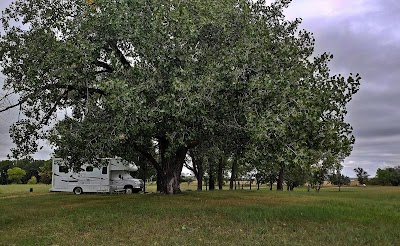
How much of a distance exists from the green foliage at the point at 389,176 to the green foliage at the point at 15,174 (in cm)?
7881

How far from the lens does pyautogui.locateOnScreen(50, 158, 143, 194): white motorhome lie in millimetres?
37469

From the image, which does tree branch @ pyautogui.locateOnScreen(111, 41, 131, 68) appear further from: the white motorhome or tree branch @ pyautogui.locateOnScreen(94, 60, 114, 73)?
the white motorhome

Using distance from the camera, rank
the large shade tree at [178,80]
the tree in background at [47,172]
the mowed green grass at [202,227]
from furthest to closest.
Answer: the tree in background at [47,172], the large shade tree at [178,80], the mowed green grass at [202,227]

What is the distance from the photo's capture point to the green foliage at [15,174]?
91162 mm

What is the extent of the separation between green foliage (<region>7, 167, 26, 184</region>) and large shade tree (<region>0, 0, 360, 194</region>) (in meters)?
79.3

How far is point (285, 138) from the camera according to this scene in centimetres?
1259

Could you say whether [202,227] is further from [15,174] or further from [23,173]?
[23,173]

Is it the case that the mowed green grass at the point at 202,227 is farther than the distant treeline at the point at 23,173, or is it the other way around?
the distant treeline at the point at 23,173

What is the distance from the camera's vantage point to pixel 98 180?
37.7 meters

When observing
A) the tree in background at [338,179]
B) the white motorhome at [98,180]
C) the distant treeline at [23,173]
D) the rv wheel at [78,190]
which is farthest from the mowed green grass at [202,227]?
the distant treeline at [23,173]

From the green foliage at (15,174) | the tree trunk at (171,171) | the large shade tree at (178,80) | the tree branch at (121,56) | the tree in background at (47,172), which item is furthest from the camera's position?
the green foliage at (15,174)

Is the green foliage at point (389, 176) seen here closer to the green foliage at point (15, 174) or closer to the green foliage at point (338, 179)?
the green foliage at point (338, 179)

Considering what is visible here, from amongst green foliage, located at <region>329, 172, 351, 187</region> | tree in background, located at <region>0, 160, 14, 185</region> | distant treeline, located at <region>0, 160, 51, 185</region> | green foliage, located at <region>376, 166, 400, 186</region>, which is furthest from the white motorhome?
tree in background, located at <region>0, 160, 14, 185</region>

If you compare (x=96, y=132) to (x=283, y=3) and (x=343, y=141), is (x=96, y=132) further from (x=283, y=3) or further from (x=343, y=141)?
(x=283, y=3)
